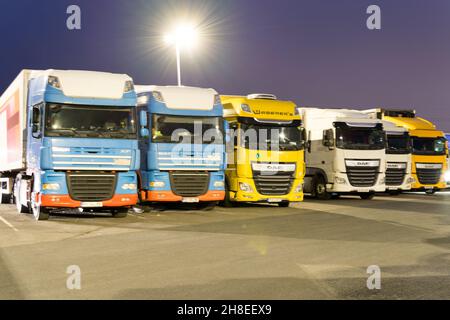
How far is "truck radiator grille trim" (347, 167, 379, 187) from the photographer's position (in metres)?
24.1

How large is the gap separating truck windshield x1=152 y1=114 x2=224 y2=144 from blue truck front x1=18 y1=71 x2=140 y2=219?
1.70m

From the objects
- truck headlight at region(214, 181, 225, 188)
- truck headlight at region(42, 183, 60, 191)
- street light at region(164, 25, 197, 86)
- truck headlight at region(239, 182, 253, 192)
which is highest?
street light at region(164, 25, 197, 86)

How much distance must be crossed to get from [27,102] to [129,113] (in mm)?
3039

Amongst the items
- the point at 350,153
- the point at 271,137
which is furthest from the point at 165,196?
the point at 350,153

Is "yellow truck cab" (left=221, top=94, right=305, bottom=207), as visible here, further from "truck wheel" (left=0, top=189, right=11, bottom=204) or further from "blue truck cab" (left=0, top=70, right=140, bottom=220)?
"truck wheel" (left=0, top=189, right=11, bottom=204)

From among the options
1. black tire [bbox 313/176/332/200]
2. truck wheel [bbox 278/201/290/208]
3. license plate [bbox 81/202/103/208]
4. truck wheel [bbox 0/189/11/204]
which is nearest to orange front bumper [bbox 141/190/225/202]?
license plate [bbox 81/202/103/208]

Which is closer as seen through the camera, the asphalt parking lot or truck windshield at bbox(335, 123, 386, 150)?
the asphalt parking lot

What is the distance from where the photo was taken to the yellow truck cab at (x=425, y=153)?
29.2m

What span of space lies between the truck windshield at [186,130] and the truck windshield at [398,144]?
1156 cm

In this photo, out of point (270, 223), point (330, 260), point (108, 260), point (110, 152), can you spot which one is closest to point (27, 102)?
point (110, 152)

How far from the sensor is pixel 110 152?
15.3 metres

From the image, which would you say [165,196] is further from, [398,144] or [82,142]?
[398,144]

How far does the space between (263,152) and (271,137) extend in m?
0.59

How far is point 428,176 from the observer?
96.0ft
